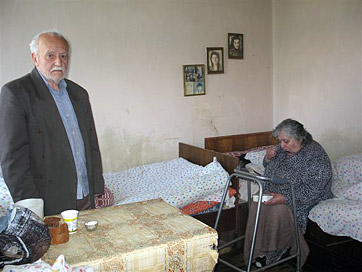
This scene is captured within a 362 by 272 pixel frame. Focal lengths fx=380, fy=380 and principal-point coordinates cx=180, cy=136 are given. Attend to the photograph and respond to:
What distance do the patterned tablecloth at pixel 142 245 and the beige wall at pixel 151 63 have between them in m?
2.52

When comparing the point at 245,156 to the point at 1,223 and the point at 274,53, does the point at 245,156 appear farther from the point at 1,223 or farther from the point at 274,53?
the point at 1,223

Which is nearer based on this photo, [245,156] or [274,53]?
[245,156]

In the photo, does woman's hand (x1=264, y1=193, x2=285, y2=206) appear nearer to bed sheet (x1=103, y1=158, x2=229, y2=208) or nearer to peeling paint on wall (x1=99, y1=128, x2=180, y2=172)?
bed sheet (x1=103, y1=158, x2=229, y2=208)

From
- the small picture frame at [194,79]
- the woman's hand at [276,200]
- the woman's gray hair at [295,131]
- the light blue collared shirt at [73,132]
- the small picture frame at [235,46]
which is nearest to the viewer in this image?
the light blue collared shirt at [73,132]

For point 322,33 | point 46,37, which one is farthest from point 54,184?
point 322,33

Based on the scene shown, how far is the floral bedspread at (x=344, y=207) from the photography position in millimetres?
2631

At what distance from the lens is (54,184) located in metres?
1.87

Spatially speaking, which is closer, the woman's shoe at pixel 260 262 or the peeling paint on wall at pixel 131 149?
the woman's shoe at pixel 260 262

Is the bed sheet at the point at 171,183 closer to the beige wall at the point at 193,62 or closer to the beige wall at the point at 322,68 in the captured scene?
the beige wall at the point at 193,62

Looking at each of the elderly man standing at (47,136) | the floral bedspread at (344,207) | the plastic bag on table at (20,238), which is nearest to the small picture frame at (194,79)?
the floral bedspread at (344,207)

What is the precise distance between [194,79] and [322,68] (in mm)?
1416

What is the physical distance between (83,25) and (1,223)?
3122mm

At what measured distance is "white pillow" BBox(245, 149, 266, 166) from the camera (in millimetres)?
3879

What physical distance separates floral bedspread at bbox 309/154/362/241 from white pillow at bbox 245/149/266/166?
2.68 ft
